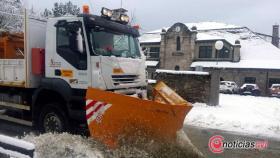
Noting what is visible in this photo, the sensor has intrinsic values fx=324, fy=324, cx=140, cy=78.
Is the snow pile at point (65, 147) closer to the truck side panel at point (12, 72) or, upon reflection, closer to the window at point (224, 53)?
the truck side panel at point (12, 72)

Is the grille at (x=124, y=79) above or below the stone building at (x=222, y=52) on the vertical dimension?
below

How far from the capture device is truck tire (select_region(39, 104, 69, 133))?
22.9ft

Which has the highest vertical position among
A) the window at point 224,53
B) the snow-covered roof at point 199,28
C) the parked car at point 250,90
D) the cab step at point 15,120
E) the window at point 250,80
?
the snow-covered roof at point 199,28

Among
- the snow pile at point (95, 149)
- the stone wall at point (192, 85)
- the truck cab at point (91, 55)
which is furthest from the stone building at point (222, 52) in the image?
the snow pile at point (95, 149)

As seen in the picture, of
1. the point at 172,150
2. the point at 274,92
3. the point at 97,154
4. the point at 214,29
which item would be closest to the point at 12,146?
the point at 97,154

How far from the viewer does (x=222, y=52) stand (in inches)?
1672

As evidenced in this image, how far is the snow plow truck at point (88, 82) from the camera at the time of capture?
596 centimetres

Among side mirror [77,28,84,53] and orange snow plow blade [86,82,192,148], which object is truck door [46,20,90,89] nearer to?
side mirror [77,28,84,53]

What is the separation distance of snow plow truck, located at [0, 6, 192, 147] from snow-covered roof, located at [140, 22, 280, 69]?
33699 mm

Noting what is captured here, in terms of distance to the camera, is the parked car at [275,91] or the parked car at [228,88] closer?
the parked car at [275,91]

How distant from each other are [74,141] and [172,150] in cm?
191

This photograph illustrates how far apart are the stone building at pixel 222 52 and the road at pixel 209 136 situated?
27297 millimetres

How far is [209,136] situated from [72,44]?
15.2 feet

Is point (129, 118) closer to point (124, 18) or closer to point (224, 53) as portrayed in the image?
point (124, 18)
